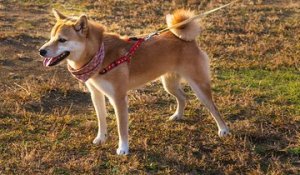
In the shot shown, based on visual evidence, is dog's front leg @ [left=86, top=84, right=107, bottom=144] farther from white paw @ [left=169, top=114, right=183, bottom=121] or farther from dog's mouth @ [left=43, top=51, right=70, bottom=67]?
white paw @ [left=169, top=114, right=183, bottom=121]

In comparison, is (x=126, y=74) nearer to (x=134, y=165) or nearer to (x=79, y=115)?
(x=134, y=165)

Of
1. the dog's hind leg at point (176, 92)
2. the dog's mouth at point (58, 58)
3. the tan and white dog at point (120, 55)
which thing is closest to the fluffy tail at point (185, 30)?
the tan and white dog at point (120, 55)

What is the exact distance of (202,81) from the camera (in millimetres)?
5836

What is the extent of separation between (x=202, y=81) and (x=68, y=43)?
5.61 feet

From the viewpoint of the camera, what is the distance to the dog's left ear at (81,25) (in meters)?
5.00

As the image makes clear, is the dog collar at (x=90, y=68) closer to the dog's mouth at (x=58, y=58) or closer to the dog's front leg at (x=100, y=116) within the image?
the dog's mouth at (x=58, y=58)

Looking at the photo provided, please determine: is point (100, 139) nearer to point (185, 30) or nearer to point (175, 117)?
point (175, 117)

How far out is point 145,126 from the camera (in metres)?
6.22

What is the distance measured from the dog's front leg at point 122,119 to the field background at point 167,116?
117mm

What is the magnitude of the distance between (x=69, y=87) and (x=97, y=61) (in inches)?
96.6

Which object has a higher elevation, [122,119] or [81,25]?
[81,25]

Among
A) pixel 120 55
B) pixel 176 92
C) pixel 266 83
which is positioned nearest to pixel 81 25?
pixel 120 55

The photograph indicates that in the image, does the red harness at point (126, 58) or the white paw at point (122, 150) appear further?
the white paw at point (122, 150)

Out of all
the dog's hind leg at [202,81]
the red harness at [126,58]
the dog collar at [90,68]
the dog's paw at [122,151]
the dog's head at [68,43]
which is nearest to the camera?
the dog's head at [68,43]
